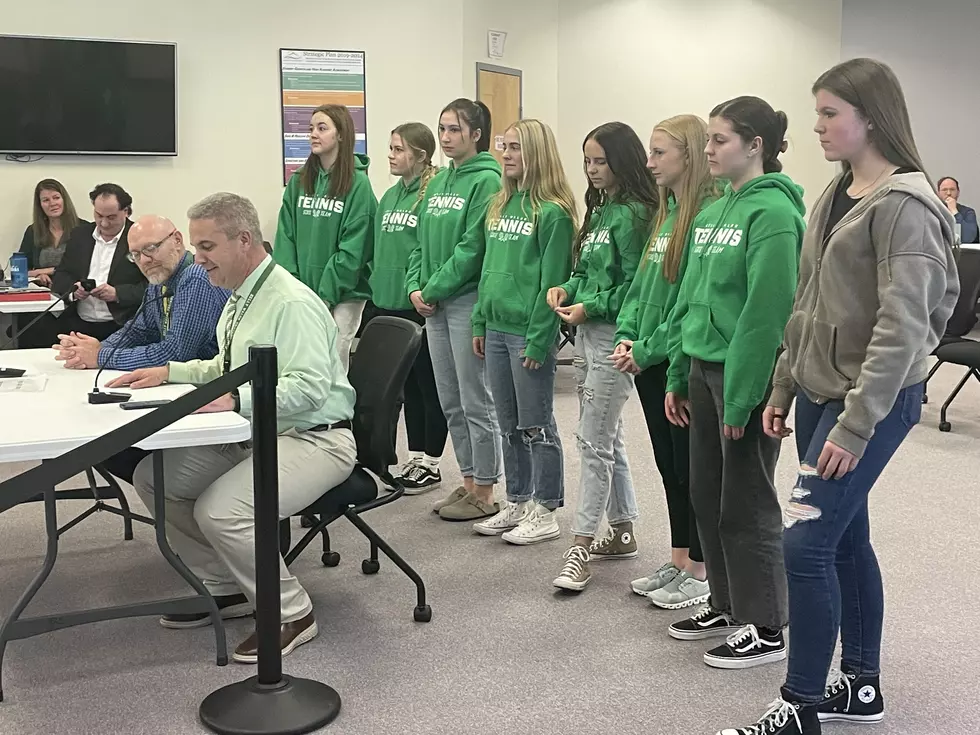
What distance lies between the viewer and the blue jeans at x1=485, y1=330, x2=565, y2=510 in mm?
3551

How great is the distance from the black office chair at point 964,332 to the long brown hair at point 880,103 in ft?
12.1

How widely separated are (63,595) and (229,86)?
3.98m

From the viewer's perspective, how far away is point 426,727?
2381 millimetres

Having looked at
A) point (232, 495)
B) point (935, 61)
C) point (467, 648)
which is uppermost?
point (935, 61)

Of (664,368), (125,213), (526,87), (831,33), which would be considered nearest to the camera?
(664,368)

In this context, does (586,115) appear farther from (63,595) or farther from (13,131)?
(63,595)

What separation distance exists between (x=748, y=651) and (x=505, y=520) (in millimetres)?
1251

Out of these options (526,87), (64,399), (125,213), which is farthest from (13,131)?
(64,399)

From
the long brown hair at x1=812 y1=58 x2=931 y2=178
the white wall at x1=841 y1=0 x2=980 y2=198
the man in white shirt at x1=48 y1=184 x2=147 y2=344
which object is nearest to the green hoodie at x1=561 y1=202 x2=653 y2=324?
the long brown hair at x1=812 y1=58 x2=931 y2=178

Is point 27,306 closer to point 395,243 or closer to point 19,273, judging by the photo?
point 19,273

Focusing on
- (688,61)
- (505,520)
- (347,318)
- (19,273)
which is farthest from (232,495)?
(688,61)

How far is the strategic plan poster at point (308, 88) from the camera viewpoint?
21.5 feet

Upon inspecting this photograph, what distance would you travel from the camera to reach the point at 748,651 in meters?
2.68

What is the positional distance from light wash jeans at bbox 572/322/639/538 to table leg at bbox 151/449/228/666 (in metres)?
1.11
